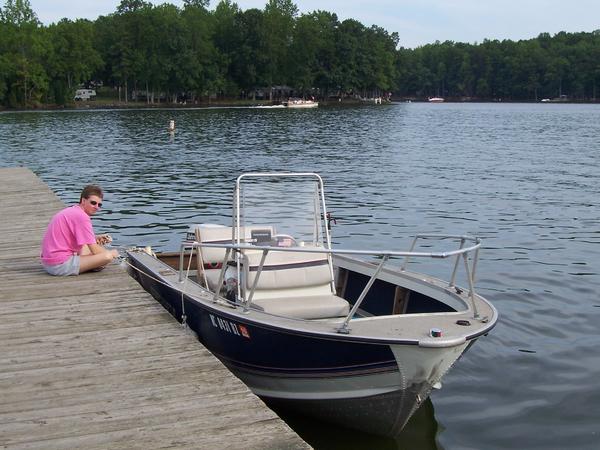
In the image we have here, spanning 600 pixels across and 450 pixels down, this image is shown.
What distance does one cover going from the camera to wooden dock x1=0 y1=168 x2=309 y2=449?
5566 millimetres

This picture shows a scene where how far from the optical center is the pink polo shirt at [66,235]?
9.62 meters

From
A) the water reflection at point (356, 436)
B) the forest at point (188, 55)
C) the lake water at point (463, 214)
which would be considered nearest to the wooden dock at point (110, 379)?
the water reflection at point (356, 436)

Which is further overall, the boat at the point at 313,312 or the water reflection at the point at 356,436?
the water reflection at the point at 356,436

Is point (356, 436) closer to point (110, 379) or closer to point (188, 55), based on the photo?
point (110, 379)

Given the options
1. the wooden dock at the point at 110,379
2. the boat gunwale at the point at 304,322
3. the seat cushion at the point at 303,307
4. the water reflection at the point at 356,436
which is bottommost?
the water reflection at the point at 356,436

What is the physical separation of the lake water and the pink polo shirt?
12.1ft

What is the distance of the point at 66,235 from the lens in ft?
32.1

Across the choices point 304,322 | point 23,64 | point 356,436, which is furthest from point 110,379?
point 23,64

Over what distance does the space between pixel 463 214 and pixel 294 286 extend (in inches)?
557

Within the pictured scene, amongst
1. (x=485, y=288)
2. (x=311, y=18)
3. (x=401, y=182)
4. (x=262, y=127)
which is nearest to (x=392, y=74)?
(x=311, y=18)

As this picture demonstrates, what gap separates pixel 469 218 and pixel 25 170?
14.5 meters

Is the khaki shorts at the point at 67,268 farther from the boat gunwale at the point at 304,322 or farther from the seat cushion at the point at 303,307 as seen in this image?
the seat cushion at the point at 303,307

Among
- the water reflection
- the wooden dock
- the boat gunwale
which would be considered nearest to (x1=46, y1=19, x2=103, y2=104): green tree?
the wooden dock

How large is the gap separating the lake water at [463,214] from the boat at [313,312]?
725 millimetres
